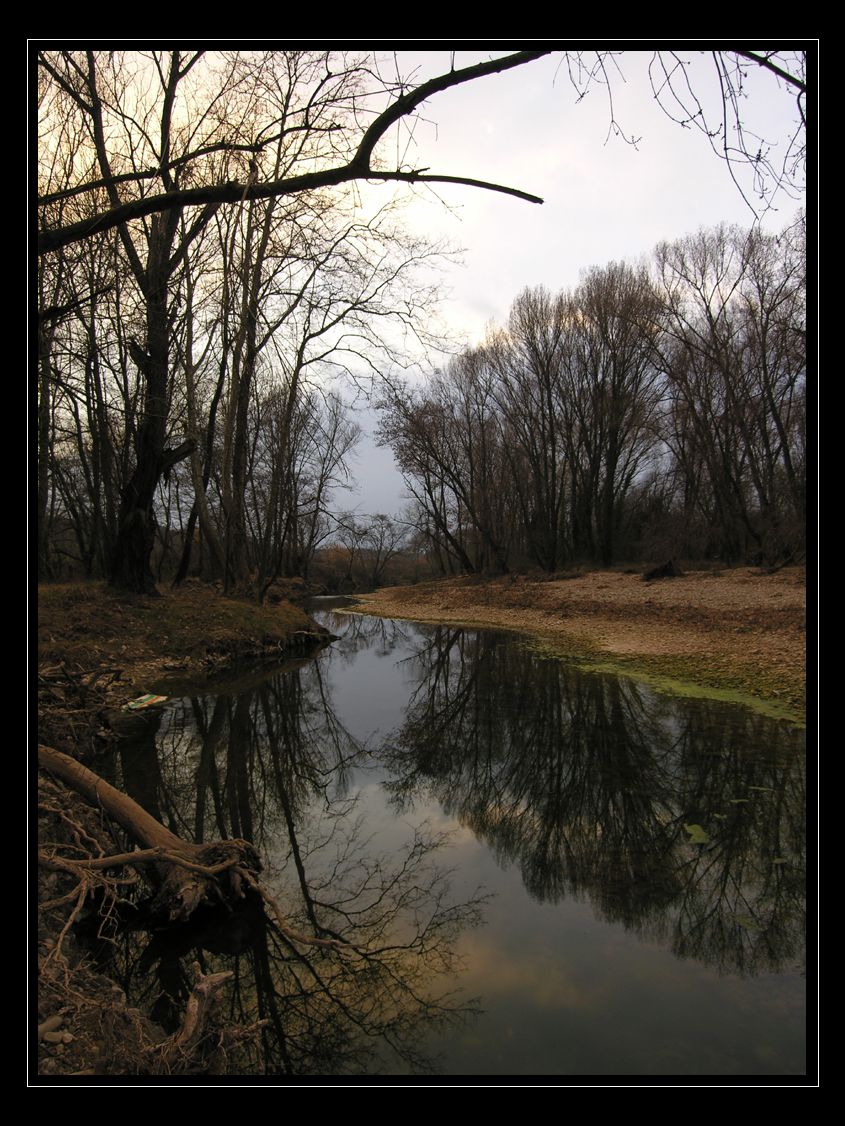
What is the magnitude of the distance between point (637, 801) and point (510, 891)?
1.83 metres

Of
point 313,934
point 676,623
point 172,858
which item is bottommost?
point 313,934

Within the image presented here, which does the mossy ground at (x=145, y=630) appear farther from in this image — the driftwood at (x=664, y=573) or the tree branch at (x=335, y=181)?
the driftwood at (x=664, y=573)

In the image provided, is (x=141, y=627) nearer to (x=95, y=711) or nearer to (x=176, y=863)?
(x=95, y=711)

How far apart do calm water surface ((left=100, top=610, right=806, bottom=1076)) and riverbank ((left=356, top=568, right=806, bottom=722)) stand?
1664 millimetres

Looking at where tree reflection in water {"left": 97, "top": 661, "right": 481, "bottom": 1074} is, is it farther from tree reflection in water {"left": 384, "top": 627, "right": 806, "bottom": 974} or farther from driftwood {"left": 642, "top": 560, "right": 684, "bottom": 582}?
driftwood {"left": 642, "top": 560, "right": 684, "bottom": 582}

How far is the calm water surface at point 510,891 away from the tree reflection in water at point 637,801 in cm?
2

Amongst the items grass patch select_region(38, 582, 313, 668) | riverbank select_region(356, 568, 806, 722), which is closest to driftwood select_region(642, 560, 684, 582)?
riverbank select_region(356, 568, 806, 722)

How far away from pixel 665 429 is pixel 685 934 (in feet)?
105

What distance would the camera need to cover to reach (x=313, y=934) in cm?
358

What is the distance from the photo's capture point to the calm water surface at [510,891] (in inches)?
104

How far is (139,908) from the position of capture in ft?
12.3

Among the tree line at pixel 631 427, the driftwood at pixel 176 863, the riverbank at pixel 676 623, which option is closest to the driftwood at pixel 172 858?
the driftwood at pixel 176 863

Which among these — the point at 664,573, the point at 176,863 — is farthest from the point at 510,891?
the point at 664,573

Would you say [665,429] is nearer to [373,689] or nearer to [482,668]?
[482,668]
